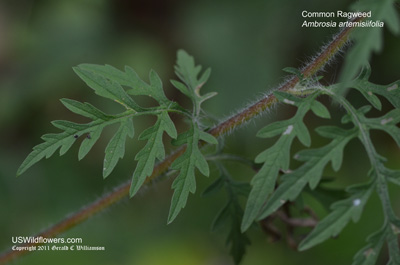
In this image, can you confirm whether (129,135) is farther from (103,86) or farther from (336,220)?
(336,220)

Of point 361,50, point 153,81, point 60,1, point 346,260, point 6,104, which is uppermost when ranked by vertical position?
point 60,1

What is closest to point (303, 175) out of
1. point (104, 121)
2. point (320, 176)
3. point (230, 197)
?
point (320, 176)

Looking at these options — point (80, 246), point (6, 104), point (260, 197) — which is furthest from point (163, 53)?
point (260, 197)

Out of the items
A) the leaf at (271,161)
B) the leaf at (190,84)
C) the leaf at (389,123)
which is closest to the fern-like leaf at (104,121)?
the leaf at (190,84)

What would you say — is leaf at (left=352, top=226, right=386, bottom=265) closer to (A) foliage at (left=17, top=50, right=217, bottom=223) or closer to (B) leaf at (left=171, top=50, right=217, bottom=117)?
(A) foliage at (left=17, top=50, right=217, bottom=223)

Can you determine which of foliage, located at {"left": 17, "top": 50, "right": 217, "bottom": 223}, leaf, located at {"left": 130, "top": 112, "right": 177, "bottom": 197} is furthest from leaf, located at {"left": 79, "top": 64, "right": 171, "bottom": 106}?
leaf, located at {"left": 130, "top": 112, "right": 177, "bottom": 197}

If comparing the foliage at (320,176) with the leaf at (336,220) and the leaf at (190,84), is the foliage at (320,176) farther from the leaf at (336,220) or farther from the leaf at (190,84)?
the leaf at (190,84)

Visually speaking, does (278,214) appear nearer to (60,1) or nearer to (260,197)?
(260,197)
